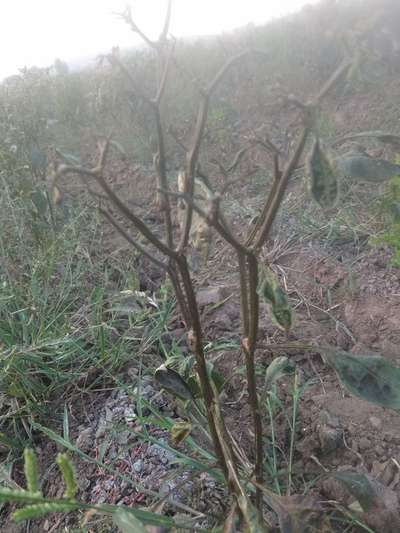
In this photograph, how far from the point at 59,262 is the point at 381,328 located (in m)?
1.29

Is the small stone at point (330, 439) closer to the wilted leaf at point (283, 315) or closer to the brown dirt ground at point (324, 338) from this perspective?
the brown dirt ground at point (324, 338)

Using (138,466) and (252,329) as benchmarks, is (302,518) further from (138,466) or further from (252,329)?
(138,466)

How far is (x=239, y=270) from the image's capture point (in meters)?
0.83

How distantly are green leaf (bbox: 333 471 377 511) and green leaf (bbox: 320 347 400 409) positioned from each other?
0.72ft

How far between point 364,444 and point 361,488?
283 millimetres

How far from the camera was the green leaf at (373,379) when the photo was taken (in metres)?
0.84

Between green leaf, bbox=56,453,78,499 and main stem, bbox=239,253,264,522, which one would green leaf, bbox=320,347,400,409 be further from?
green leaf, bbox=56,453,78,499

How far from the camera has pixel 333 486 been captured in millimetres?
1154

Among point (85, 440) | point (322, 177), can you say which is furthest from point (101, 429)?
point (322, 177)

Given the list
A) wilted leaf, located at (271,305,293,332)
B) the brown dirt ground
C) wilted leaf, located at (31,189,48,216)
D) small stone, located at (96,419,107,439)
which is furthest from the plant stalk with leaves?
wilted leaf, located at (31,189,48,216)

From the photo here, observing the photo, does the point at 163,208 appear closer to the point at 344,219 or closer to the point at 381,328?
the point at 381,328

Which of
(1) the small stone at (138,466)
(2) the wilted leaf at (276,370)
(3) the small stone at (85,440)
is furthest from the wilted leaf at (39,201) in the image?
(2) the wilted leaf at (276,370)

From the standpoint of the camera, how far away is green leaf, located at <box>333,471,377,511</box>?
37.8 inches

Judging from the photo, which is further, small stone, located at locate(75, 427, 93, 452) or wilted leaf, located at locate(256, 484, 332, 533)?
small stone, located at locate(75, 427, 93, 452)
